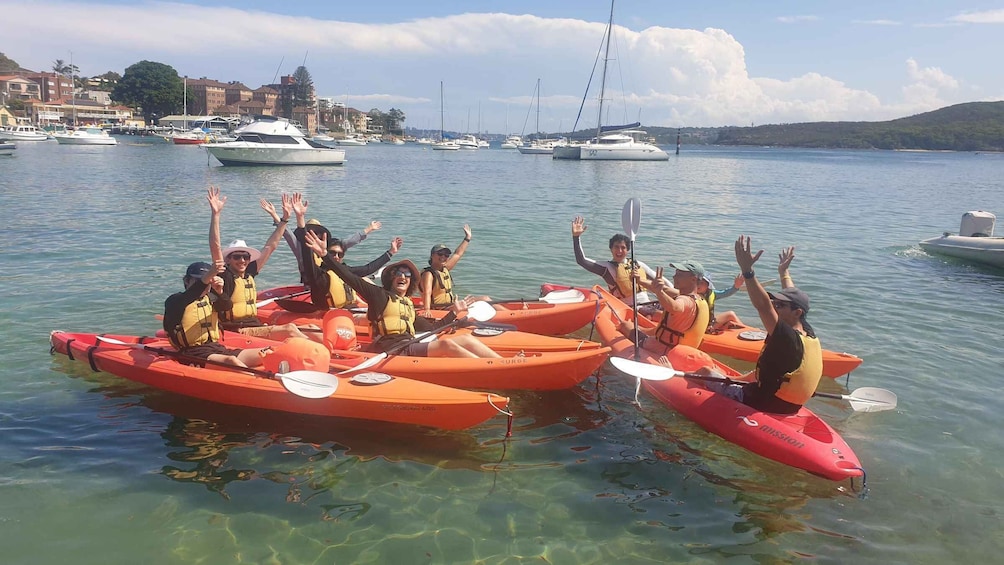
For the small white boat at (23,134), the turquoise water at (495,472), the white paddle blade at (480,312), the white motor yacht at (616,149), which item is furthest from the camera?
the white motor yacht at (616,149)

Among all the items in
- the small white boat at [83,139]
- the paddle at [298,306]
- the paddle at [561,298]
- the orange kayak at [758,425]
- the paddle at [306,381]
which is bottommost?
the orange kayak at [758,425]

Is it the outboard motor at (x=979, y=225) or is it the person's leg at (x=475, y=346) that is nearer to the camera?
the person's leg at (x=475, y=346)

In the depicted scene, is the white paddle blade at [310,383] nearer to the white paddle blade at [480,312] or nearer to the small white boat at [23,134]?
the white paddle blade at [480,312]

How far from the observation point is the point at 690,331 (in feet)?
20.9

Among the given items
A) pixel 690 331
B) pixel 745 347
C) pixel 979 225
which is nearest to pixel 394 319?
pixel 690 331

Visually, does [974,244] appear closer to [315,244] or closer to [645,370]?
Result: [645,370]

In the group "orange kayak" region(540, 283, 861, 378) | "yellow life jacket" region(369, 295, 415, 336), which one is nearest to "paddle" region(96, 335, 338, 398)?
"yellow life jacket" region(369, 295, 415, 336)

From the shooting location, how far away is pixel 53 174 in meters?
28.2

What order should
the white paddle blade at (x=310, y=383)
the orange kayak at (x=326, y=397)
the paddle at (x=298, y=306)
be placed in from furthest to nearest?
the paddle at (x=298, y=306), the orange kayak at (x=326, y=397), the white paddle blade at (x=310, y=383)

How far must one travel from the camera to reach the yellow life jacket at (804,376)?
15.7ft

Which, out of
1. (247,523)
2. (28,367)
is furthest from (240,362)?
(28,367)

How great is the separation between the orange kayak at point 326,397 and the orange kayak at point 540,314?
1785mm

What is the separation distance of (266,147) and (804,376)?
37.5 m

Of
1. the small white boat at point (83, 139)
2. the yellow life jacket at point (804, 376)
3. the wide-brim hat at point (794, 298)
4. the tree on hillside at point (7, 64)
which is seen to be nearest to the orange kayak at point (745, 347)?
the yellow life jacket at point (804, 376)
